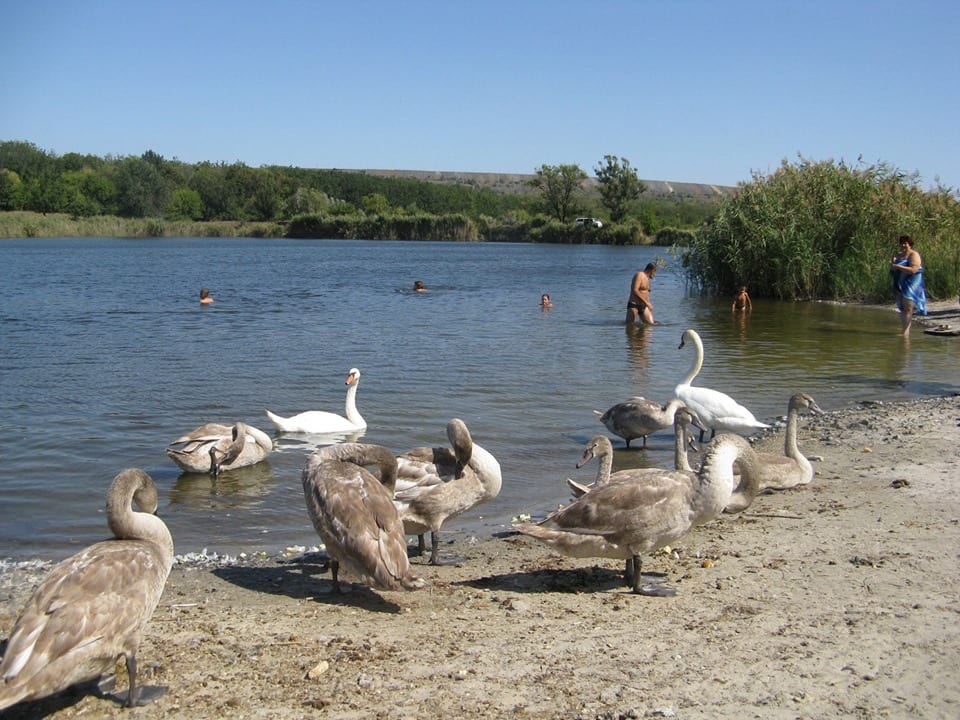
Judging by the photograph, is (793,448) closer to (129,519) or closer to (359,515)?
(359,515)

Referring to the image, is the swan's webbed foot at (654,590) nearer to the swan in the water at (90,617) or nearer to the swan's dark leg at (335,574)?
the swan's dark leg at (335,574)

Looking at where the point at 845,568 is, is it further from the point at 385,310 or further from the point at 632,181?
the point at 632,181

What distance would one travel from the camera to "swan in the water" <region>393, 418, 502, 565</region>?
7.18 m

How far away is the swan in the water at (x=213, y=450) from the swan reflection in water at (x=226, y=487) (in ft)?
0.33

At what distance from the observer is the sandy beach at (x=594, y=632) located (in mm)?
4531

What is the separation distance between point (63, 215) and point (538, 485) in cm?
10410

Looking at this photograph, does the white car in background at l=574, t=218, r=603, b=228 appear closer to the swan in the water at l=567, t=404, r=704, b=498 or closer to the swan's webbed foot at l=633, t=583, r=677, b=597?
the swan in the water at l=567, t=404, r=704, b=498

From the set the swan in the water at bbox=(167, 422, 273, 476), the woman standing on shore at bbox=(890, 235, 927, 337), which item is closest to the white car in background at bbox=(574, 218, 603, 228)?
the woman standing on shore at bbox=(890, 235, 927, 337)

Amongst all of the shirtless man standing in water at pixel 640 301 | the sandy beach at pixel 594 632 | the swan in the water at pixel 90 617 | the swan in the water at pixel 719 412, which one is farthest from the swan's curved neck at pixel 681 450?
the shirtless man standing in water at pixel 640 301

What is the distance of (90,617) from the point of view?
176 inches

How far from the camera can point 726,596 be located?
236 inches

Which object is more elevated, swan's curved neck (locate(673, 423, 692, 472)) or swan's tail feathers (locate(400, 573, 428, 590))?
swan's curved neck (locate(673, 423, 692, 472))

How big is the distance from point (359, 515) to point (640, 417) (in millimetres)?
5736

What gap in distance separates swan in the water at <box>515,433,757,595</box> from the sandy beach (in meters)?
0.35
